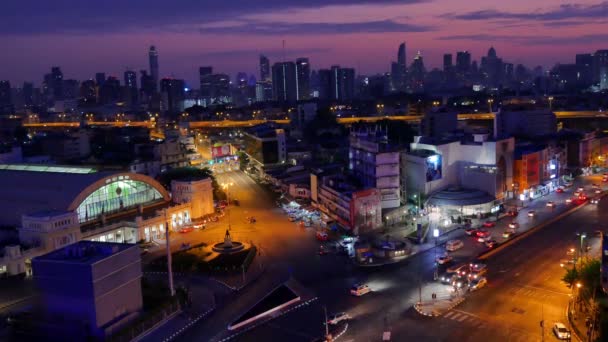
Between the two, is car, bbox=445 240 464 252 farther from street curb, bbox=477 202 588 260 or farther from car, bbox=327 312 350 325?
car, bbox=327 312 350 325

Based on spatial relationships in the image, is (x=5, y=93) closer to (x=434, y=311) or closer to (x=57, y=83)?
(x=57, y=83)

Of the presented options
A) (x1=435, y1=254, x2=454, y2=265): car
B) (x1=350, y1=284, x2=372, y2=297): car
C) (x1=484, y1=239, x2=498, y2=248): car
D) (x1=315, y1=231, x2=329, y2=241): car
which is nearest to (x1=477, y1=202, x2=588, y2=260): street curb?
(x1=484, y1=239, x2=498, y2=248): car

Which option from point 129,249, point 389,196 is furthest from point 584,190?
point 129,249

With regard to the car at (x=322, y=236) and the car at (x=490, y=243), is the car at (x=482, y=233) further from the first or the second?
the car at (x=322, y=236)

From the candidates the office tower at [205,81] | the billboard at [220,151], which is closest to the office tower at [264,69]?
the office tower at [205,81]

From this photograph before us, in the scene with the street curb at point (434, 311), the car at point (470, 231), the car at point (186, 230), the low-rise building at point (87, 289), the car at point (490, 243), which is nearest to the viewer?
the low-rise building at point (87, 289)

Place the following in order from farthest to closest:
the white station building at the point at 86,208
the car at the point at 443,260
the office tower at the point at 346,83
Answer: the office tower at the point at 346,83 < the white station building at the point at 86,208 < the car at the point at 443,260

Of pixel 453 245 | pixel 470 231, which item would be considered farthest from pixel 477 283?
pixel 470 231
